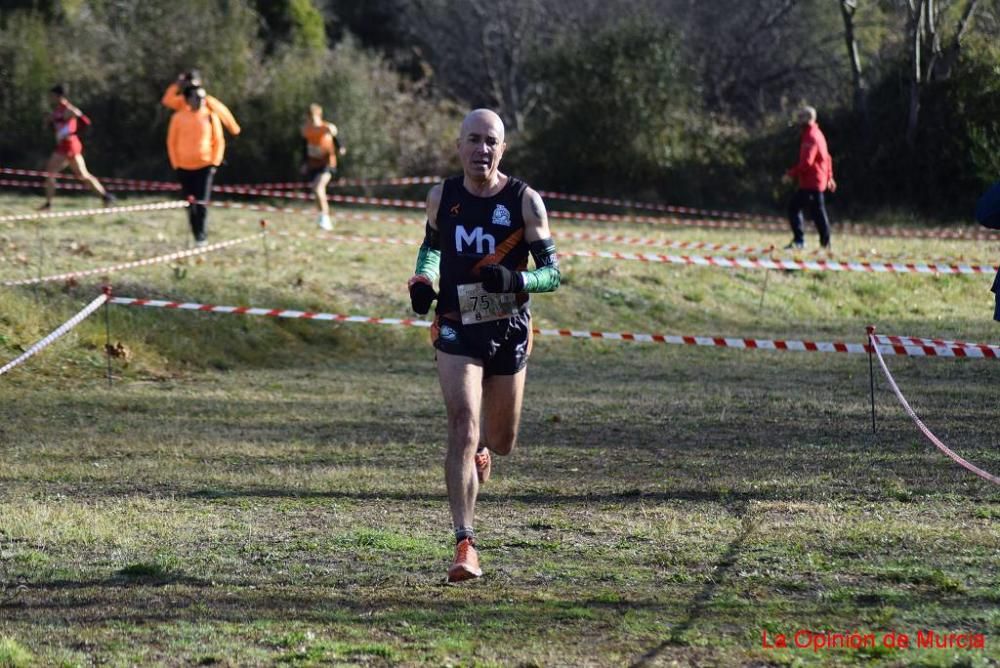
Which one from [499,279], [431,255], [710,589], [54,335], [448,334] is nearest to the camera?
[710,589]

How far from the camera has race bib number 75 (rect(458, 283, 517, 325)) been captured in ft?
21.8

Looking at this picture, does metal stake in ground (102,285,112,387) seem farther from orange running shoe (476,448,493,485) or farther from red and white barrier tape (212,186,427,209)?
red and white barrier tape (212,186,427,209)

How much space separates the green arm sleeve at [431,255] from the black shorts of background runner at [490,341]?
24 cm

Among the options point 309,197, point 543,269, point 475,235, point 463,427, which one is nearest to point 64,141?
point 309,197

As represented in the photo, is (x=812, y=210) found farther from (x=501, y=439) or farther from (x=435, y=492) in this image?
(x=501, y=439)

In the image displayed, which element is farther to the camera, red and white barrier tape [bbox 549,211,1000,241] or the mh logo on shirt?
red and white barrier tape [bbox 549,211,1000,241]

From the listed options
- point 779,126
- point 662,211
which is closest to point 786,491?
point 662,211

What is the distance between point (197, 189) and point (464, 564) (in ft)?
41.7

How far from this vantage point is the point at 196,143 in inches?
712

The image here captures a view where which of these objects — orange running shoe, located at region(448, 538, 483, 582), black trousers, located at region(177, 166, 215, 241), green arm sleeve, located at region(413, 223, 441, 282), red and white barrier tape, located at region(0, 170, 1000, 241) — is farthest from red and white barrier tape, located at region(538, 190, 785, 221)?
orange running shoe, located at region(448, 538, 483, 582)

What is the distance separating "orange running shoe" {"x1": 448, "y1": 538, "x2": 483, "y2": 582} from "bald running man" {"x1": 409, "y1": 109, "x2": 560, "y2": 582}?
0.13 ft

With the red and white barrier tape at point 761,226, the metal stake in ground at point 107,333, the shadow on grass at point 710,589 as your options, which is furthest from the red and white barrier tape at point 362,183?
the shadow on grass at point 710,589

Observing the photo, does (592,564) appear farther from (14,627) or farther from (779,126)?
(779,126)

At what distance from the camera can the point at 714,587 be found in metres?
6.34
